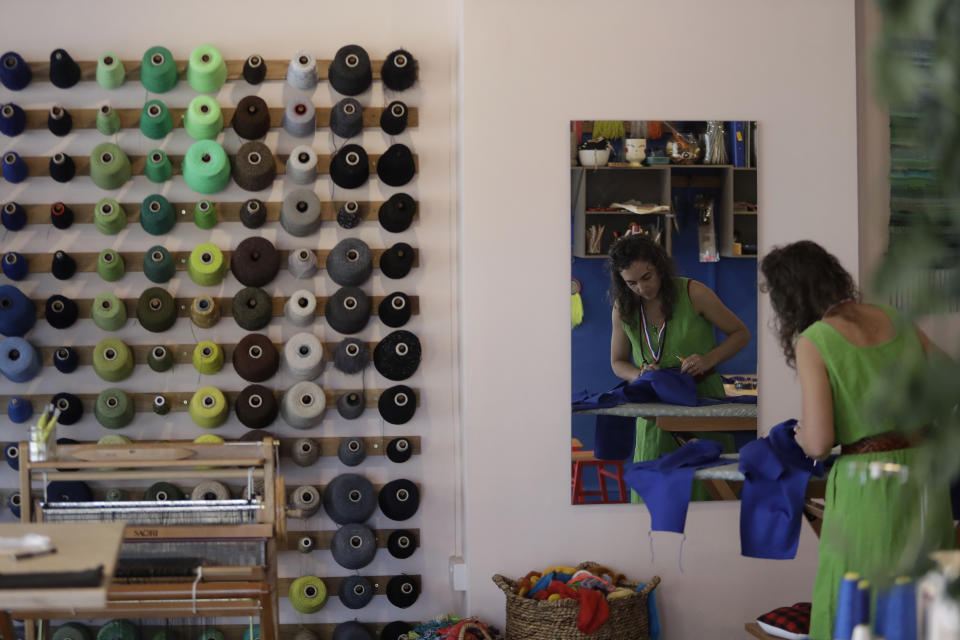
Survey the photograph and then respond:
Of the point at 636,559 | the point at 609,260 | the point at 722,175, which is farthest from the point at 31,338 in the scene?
the point at 722,175

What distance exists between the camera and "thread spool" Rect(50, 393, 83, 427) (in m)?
4.07

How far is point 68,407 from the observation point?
13.4ft

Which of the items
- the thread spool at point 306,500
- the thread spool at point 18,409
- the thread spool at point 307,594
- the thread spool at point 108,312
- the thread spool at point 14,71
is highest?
the thread spool at point 14,71

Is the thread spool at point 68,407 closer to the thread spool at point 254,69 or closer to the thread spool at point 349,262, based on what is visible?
the thread spool at point 349,262

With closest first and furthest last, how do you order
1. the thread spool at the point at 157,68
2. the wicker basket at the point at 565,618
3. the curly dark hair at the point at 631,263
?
the wicker basket at the point at 565,618, the curly dark hair at the point at 631,263, the thread spool at the point at 157,68

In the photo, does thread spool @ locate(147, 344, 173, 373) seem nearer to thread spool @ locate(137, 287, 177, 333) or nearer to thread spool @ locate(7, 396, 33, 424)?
thread spool @ locate(137, 287, 177, 333)

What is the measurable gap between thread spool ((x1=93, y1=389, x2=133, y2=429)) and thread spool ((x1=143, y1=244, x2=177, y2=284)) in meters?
0.53

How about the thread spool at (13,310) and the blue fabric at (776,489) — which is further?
the thread spool at (13,310)

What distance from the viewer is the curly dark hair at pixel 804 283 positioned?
266cm

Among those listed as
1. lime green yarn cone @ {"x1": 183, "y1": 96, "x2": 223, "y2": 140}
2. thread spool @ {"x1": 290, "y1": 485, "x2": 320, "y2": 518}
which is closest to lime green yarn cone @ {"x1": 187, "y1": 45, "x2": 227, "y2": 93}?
lime green yarn cone @ {"x1": 183, "y1": 96, "x2": 223, "y2": 140}

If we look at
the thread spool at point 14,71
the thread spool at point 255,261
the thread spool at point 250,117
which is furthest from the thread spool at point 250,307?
the thread spool at point 14,71

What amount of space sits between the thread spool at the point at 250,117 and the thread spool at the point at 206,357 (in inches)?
37.6

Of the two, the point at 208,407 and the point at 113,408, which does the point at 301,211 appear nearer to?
the point at 208,407

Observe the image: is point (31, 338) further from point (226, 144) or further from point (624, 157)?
point (624, 157)
